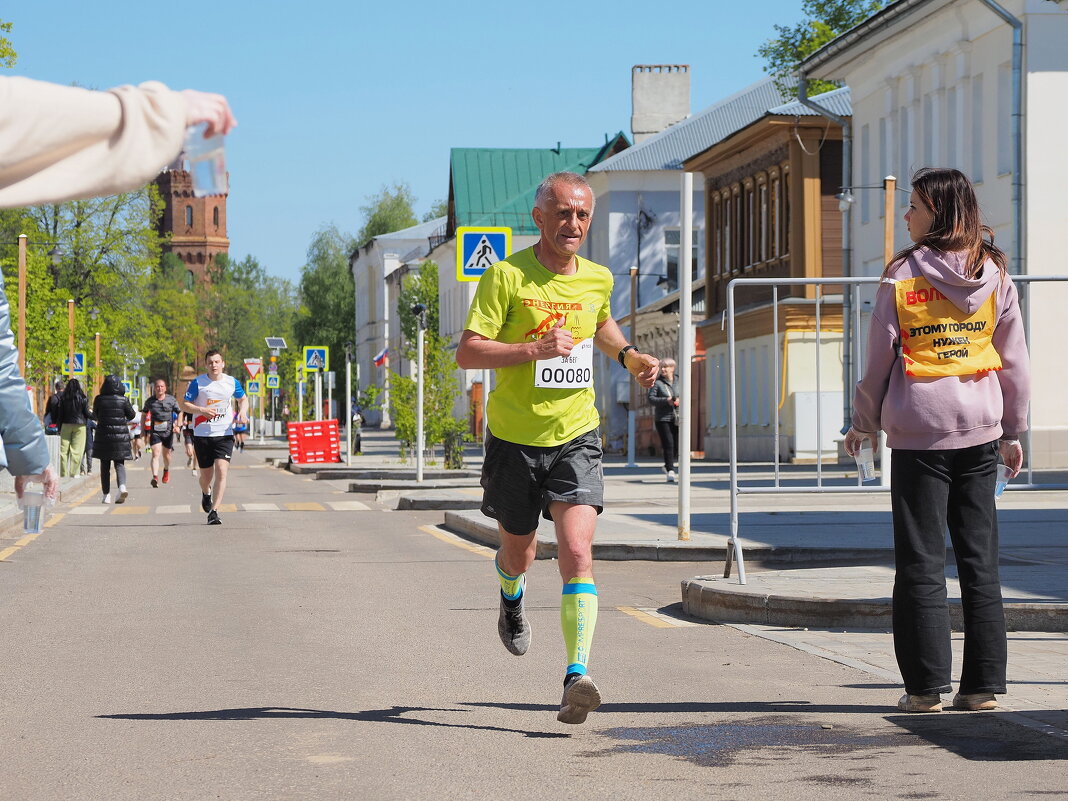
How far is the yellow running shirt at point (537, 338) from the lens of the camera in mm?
7008

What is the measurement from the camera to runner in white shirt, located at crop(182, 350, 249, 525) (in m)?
19.8

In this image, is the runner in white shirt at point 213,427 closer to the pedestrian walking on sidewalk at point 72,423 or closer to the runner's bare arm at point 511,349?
the pedestrian walking on sidewalk at point 72,423

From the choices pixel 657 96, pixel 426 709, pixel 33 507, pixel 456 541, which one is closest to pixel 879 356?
pixel 426 709

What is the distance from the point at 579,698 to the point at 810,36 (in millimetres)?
54870

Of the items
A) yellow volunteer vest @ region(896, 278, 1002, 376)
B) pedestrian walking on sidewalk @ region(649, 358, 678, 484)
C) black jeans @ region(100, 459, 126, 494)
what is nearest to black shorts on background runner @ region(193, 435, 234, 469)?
black jeans @ region(100, 459, 126, 494)

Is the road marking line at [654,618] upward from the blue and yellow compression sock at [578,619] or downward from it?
downward

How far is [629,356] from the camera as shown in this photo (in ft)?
23.9

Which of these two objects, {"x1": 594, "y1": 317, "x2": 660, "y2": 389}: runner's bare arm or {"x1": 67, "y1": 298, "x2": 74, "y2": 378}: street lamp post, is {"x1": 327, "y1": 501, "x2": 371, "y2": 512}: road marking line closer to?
{"x1": 594, "y1": 317, "x2": 660, "y2": 389}: runner's bare arm

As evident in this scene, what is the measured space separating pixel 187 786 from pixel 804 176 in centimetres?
3814

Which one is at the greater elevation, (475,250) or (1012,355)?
(475,250)

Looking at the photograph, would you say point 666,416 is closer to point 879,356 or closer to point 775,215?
point 775,215

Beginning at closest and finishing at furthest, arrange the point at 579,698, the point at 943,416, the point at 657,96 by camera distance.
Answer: the point at 579,698
the point at 943,416
the point at 657,96

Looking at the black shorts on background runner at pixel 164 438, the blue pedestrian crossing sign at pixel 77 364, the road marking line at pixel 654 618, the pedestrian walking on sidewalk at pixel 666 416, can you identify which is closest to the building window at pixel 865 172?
the pedestrian walking on sidewalk at pixel 666 416

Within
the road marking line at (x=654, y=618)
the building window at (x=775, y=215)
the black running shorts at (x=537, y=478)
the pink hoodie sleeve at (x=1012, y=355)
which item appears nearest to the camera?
the black running shorts at (x=537, y=478)
